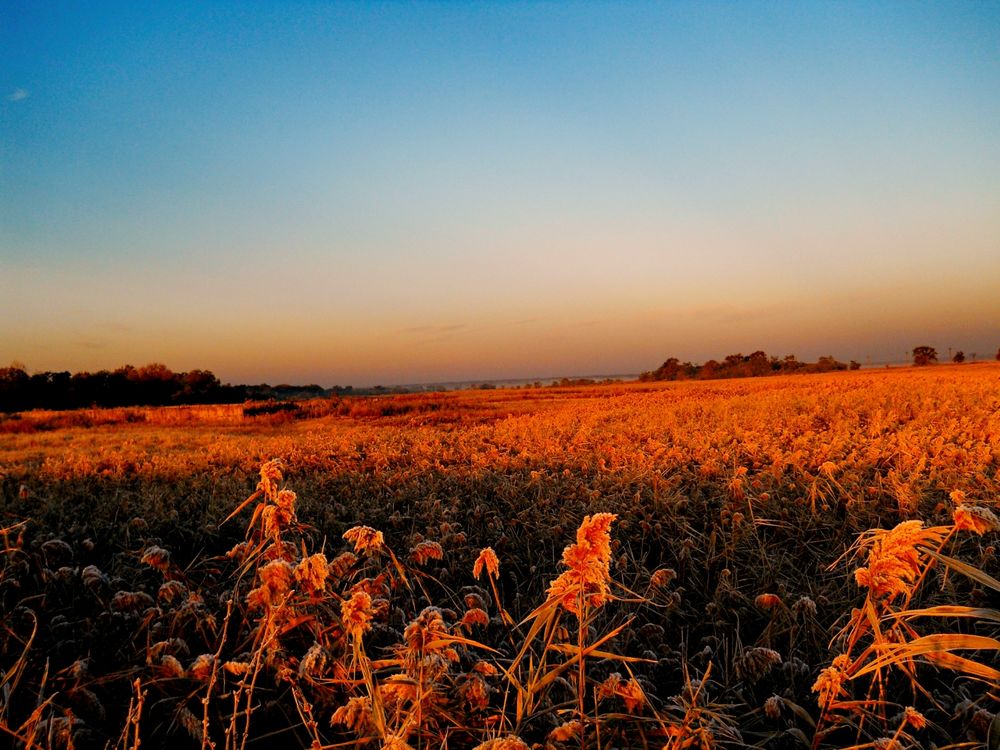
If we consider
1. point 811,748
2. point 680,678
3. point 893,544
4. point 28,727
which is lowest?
point 680,678

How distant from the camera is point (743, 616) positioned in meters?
3.38

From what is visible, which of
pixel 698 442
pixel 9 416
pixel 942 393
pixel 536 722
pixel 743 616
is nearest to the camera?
pixel 536 722

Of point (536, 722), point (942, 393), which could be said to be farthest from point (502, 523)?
point (942, 393)

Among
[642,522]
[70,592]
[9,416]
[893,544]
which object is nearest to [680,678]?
[893,544]

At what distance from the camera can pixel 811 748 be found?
6.35 feet

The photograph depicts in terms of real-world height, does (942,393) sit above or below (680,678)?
above

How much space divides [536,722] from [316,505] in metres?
3.83

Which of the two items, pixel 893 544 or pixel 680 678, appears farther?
pixel 680 678

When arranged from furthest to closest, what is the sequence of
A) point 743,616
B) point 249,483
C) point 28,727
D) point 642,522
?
point 249,483
point 642,522
point 743,616
point 28,727

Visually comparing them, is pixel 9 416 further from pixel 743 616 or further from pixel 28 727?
pixel 743 616

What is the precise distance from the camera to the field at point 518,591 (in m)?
1.88

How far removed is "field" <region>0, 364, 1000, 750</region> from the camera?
1885 mm

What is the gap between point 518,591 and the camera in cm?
363

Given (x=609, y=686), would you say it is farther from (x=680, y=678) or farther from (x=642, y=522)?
(x=642, y=522)
